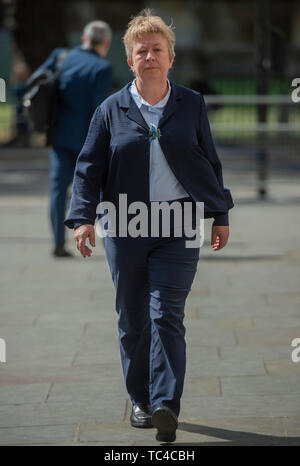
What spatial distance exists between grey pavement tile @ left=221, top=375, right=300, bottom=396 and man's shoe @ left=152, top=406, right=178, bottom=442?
803mm

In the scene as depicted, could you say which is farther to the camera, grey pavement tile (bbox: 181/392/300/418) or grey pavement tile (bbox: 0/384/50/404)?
grey pavement tile (bbox: 0/384/50/404)

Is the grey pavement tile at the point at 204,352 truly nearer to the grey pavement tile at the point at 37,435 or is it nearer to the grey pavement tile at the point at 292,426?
the grey pavement tile at the point at 292,426

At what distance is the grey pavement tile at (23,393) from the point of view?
488cm

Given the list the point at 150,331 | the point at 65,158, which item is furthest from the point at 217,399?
the point at 65,158

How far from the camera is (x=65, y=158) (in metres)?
8.46

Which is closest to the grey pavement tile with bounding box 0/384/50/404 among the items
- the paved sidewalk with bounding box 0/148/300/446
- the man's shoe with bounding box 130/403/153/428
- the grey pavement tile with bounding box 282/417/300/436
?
the paved sidewalk with bounding box 0/148/300/446

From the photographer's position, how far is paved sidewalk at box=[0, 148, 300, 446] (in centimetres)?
444

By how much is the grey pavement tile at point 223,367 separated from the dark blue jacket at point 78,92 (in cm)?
314

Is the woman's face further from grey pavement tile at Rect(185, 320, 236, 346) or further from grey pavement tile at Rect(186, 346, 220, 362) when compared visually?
grey pavement tile at Rect(185, 320, 236, 346)

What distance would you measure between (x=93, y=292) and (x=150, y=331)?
291cm

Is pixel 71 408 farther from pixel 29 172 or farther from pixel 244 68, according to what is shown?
pixel 244 68

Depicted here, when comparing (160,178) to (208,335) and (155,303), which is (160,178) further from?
(208,335)
